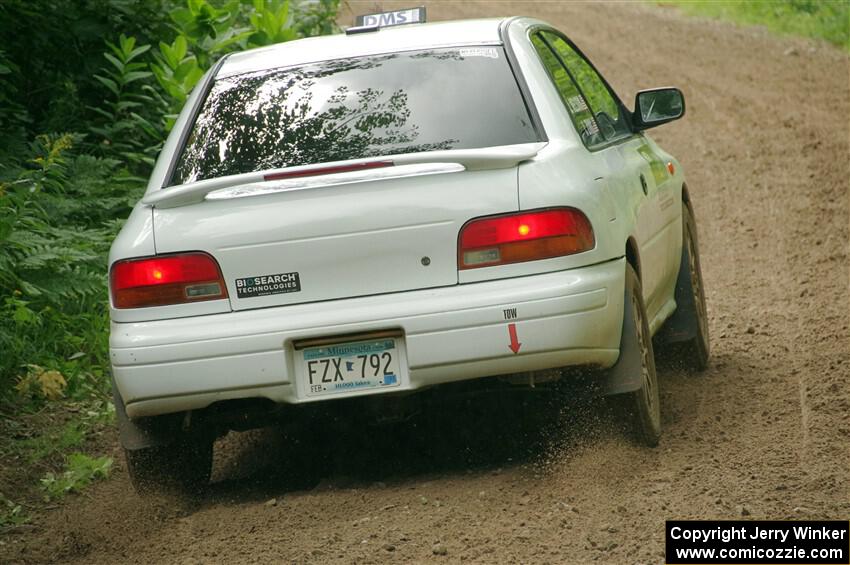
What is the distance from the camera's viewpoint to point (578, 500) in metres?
4.83

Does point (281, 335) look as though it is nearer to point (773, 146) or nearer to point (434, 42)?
point (434, 42)

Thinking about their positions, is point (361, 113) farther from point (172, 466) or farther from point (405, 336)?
point (172, 466)

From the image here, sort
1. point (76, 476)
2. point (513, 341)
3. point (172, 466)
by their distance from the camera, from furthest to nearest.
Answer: point (76, 476), point (172, 466), point (513, 341)

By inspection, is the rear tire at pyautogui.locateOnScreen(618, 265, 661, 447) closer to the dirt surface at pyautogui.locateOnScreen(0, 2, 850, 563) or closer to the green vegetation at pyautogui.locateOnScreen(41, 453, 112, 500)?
the dirt surface at pyautogui.locateOnScreen(0, 2, 850, 563)

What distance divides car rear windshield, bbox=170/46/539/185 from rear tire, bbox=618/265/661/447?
718 millimetres

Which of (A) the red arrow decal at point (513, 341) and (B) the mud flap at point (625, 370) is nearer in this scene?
(A) the red arrow decal at point (513, 341)

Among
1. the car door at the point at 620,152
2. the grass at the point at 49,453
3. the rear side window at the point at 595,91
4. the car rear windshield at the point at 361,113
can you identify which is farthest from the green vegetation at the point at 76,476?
the rear side window at the point at 595,91

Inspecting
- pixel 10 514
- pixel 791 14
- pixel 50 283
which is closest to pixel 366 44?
pixel 10 514

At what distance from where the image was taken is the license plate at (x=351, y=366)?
15.9ft

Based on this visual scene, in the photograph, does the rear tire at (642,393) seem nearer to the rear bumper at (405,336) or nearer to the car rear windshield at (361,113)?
the rear bumper at (405,336)

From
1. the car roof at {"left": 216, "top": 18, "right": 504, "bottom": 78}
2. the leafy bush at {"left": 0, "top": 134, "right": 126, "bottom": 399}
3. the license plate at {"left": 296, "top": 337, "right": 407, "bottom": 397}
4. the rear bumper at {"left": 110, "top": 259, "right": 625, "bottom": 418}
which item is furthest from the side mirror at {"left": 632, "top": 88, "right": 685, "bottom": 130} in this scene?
the leafy bush at {"left": 0, "top": 134, "right": 126, "bottom": 399}

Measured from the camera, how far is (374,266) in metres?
4.82

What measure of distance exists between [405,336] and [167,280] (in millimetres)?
877

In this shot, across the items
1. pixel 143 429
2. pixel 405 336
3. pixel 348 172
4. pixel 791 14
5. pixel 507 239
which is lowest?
pixel 791 14
